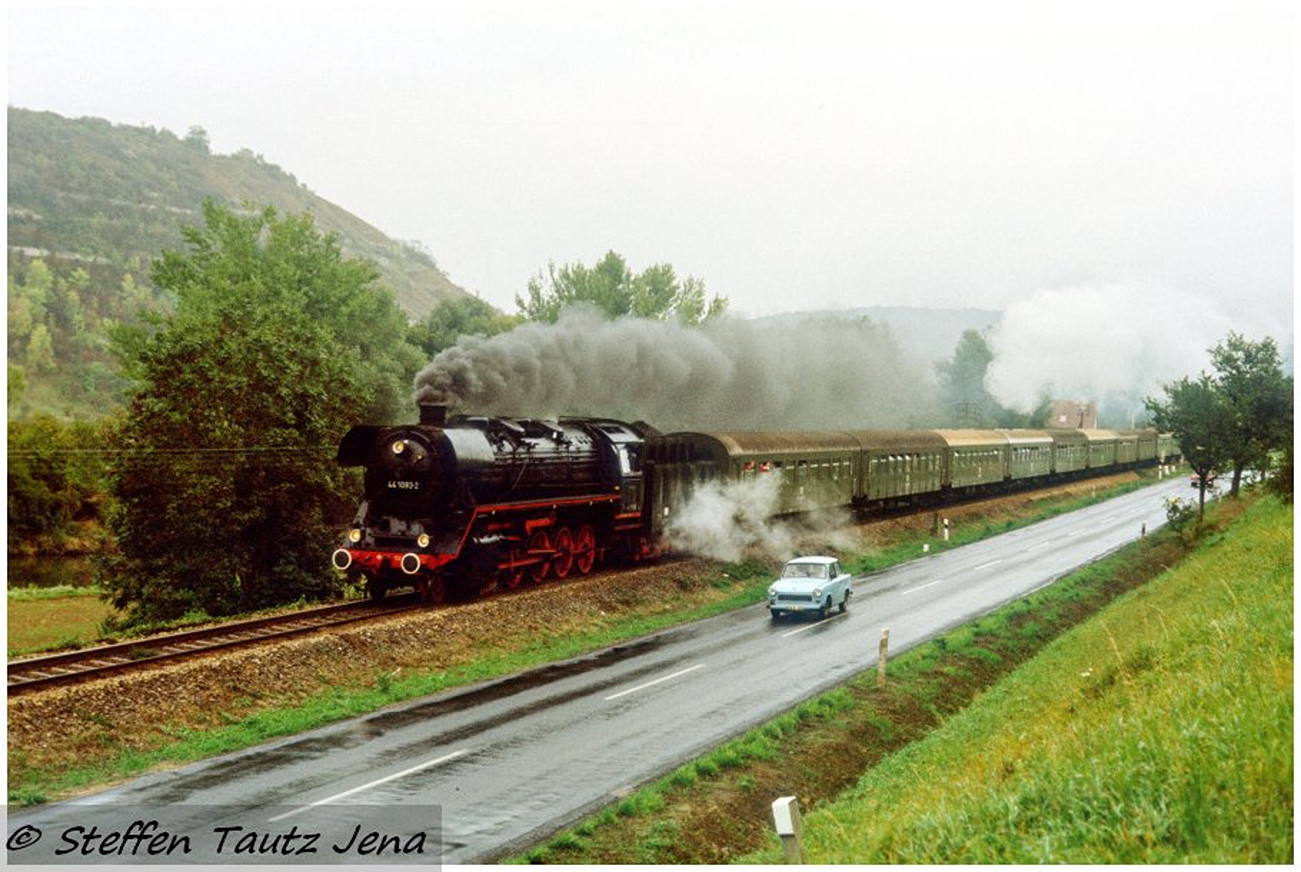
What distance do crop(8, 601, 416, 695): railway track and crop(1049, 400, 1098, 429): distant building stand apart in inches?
2473

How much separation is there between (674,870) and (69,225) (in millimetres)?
136579

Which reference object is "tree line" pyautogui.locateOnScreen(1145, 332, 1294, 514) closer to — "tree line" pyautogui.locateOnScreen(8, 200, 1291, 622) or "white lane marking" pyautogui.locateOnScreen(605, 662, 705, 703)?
"tree line" pyautogui.locateOnScreen(8, 200, 1291, 622)

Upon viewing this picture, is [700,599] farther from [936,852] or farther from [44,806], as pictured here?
[936,852]

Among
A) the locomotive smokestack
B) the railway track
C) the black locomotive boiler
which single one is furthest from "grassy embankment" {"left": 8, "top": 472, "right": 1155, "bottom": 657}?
the locomotive smokestack

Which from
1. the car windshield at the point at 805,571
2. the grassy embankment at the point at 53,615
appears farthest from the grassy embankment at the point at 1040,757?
the grassy embankment at the point at 53,615

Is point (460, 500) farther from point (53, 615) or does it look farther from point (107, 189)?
point (107, 189)

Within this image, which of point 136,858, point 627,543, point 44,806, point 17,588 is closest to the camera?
point 136,858

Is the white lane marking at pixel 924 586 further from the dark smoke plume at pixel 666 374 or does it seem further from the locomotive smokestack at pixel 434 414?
the locomotive smokestack at pixel 434 414

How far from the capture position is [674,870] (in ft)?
31.4

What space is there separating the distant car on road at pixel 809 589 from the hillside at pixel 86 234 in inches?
1079

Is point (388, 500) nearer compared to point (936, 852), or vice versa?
point (936, 852)

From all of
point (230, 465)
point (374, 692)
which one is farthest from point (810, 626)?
point (230, 465)

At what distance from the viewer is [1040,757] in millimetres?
10102

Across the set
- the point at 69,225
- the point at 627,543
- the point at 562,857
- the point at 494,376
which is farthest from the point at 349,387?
the point at 69,225
